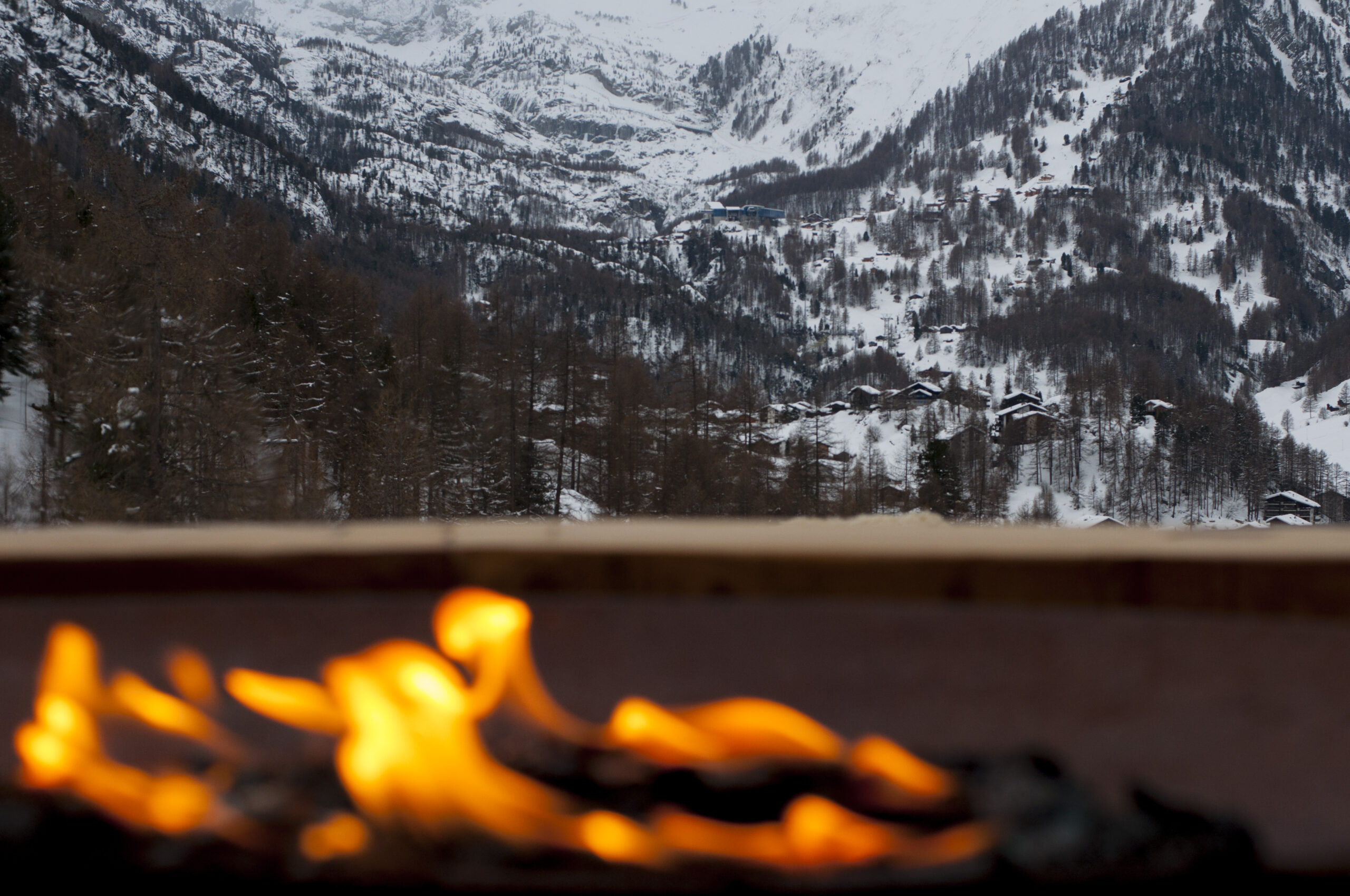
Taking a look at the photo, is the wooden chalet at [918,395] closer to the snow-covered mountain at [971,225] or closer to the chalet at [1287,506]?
the snow-covered mountain at [971,225]

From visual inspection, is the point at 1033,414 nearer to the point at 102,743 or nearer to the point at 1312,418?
the point at 1312,418

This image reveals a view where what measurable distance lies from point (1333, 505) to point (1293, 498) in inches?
222

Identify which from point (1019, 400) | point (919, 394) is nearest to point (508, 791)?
point (1019, 400)

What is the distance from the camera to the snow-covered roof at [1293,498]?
57.4 metres

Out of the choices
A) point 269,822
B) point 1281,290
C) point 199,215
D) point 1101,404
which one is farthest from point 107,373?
point 1281,290

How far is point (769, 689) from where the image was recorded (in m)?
0.88

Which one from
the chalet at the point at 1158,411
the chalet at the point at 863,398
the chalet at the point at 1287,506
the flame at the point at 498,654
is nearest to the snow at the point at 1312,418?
the chalet at the point at 1158,411

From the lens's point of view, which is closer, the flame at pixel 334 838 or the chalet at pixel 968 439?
the flame at pixel 334 838

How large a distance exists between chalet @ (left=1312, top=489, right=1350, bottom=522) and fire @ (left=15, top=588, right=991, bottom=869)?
70742 mm

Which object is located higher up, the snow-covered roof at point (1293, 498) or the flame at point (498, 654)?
the snow-covered roof at point (1293, 498)

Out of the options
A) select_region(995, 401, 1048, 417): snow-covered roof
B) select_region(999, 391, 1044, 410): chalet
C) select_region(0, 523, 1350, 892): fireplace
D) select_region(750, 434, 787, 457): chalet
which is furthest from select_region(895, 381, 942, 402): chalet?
select_region(0, 523, 1350, 892): fireplace

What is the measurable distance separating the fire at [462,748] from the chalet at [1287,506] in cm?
6670

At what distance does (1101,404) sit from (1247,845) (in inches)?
3013

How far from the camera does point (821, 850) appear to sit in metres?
0.88
